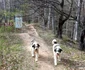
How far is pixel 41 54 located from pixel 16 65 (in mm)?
2156

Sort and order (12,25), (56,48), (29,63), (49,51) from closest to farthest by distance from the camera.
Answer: (56,48) < (29,63) < (49,51) < (12,25)

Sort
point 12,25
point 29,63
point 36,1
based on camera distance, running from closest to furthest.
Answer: point 29,63 < point 36,1 < point 12,25

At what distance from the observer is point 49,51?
46.2ft

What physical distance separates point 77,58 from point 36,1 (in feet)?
22.0

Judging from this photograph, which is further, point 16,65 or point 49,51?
point 49,51

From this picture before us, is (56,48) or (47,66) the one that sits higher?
(56,48)

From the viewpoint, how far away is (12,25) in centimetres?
2583

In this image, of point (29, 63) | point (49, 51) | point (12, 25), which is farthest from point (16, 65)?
point (12, 25)

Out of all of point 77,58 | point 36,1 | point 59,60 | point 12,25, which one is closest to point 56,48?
point 59,60

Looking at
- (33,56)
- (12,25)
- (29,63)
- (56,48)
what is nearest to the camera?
(56,48)

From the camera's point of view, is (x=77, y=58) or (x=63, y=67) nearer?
(x=63, y=67)

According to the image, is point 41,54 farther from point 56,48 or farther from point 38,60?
point 56,48

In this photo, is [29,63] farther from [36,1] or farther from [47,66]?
[36,1]

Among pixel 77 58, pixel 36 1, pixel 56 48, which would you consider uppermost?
pixel 36 1
